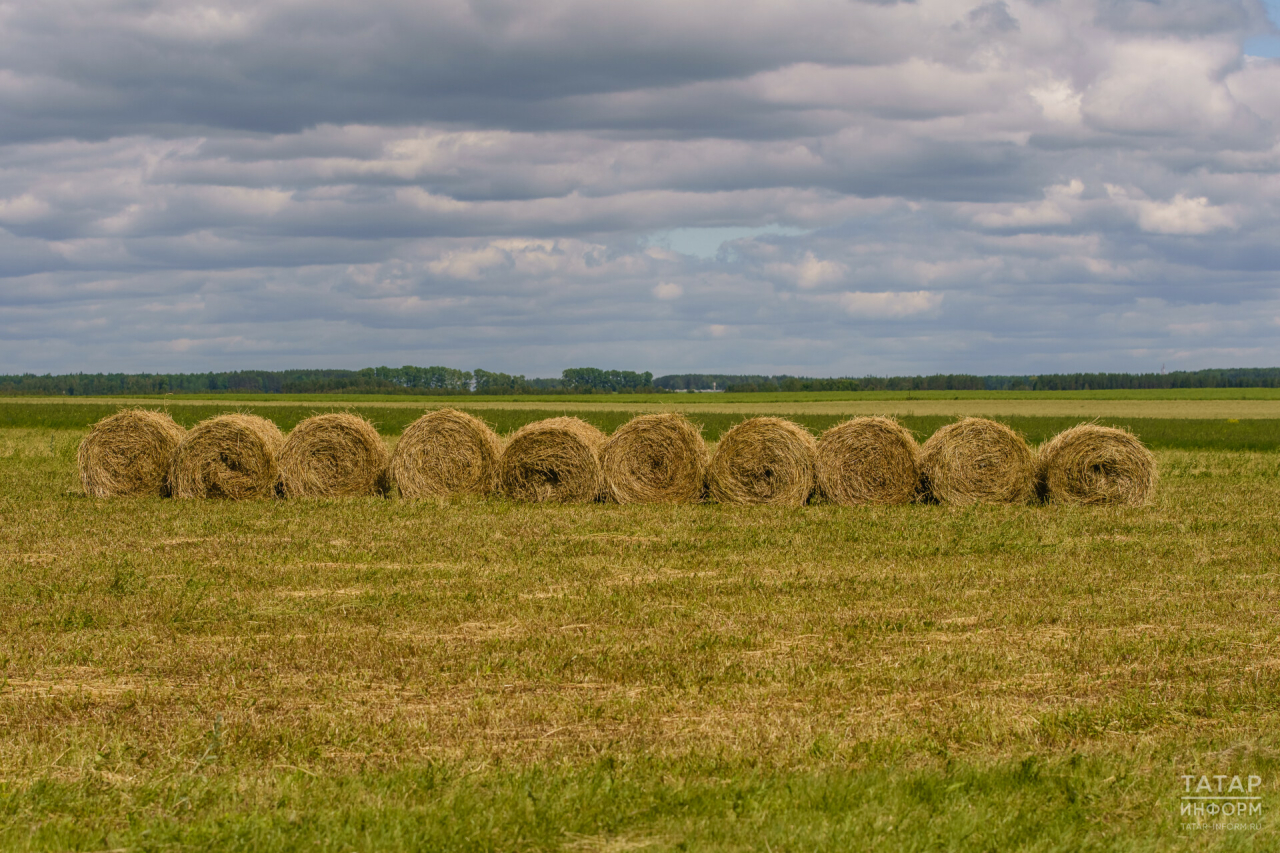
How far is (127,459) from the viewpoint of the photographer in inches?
741

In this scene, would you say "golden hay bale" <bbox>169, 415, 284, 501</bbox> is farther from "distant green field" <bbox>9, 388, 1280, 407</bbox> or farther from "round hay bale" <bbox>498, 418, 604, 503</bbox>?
"distant green field" <bbox>9, 388, 1280, 407</bbox>

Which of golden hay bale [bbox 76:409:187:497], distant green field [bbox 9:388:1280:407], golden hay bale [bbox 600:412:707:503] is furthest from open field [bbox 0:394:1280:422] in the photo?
golden hay bale [bbox 600:412:707:503]

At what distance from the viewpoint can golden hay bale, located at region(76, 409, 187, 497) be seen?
1870 cm

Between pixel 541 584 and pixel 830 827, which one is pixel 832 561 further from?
pixel 830 827

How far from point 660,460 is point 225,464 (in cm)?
694

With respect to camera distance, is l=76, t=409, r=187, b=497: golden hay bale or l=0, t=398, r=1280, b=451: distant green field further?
l=0, t=398, r=1280, b=451: distant green field

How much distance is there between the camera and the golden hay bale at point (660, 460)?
1797 cm

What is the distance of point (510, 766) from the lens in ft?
18.4

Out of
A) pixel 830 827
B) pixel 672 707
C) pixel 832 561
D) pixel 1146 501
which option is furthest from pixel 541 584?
pixel 1146 501

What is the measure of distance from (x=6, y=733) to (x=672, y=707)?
11.9ft

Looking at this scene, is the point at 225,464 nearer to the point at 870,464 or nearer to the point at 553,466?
the point at 553,466

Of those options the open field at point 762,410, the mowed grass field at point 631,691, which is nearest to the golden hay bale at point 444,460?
the mowed grass field at point 631,691

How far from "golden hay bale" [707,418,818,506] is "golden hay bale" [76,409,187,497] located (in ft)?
29.1

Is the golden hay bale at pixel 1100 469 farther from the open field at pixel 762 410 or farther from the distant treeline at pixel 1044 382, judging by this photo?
the distant treeline at pixel 1044 382
